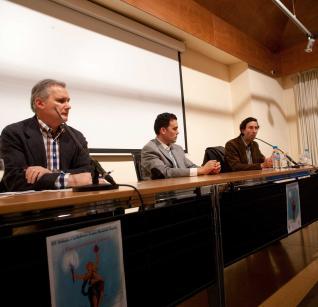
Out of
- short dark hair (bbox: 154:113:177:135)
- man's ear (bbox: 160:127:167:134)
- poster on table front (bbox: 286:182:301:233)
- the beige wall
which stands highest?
the beige wall

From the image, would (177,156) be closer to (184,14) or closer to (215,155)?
(215,155)

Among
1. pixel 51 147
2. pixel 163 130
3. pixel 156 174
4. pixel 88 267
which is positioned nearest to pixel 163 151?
pixel 163 130

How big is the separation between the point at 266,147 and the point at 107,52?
118 inches

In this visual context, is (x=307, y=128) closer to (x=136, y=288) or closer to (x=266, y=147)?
(x=266, y=147)

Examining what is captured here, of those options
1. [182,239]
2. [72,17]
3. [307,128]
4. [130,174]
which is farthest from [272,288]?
[307,128]

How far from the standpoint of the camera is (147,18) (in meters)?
3.14

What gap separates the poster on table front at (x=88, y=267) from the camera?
79cm

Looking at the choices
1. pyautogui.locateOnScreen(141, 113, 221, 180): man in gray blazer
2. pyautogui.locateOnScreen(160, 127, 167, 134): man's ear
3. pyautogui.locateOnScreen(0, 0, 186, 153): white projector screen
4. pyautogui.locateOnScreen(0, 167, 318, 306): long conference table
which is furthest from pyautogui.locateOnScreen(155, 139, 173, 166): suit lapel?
pyautogui.locateOnScreen(0, 167, 318, 306): long conference table

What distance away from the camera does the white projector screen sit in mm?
2295

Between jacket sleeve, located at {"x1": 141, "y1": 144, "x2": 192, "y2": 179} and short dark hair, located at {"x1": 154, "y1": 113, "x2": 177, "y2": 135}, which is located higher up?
short dark hair, located at {"x1": 154, "y1": 113, "x2": 177, "y2": 135}

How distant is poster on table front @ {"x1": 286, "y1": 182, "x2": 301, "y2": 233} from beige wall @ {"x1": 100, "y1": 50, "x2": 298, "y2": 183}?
1.62 m

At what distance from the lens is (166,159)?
234cm

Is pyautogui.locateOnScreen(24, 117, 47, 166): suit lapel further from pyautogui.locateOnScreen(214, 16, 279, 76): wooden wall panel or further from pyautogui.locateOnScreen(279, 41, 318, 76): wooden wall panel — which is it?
pyautogui.locateOnScreen(279, 41, 318, 76): wooden wall panel

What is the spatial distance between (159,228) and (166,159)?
1215 mm
